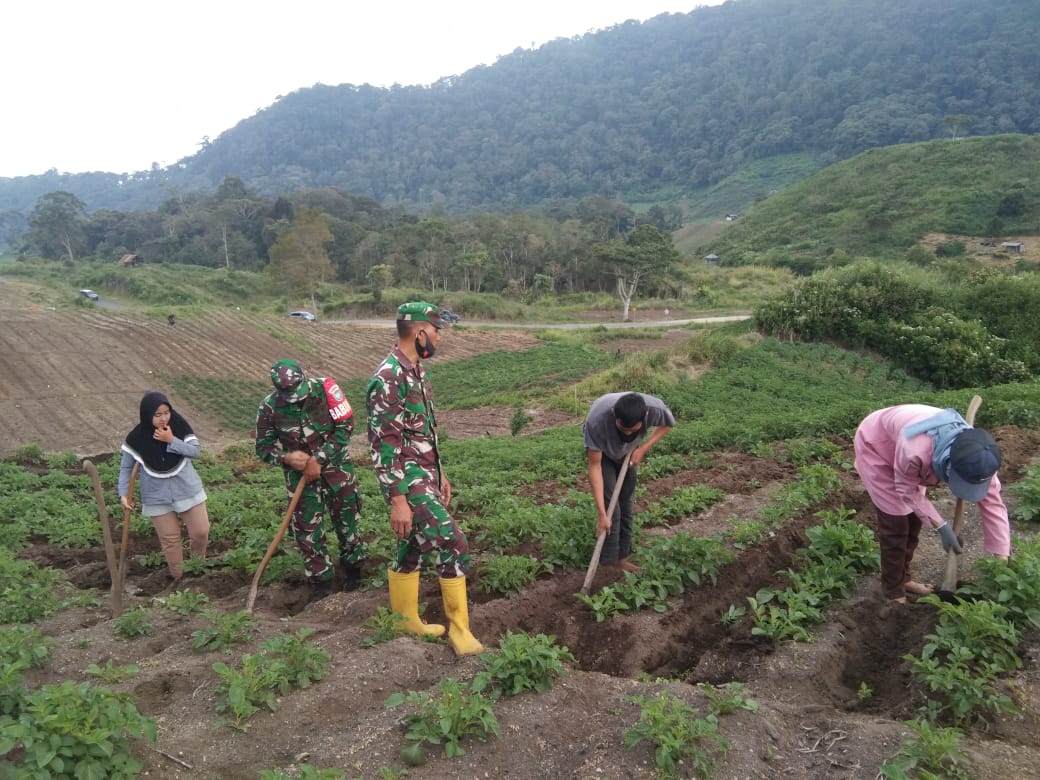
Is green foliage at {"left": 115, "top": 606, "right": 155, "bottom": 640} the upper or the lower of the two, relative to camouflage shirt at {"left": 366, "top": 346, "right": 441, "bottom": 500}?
lower

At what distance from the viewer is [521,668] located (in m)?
3.13

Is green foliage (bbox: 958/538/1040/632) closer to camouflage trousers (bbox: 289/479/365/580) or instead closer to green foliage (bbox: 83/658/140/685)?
camouflage trousers (bbox: 289/479/365/580)

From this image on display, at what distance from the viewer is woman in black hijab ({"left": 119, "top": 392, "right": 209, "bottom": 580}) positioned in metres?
5.10

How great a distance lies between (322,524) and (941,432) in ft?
13.5

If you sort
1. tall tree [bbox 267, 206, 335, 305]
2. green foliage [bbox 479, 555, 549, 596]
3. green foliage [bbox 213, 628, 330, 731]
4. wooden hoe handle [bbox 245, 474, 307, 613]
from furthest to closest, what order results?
tall tree [bbox 267, 206, 335, 305]
green foliage [bbox 479, 555, 549, 596]
wooden hoe handle [bbox 245, 474, 307, 613]
green foliage [bbox 213, 628, 330, 731]

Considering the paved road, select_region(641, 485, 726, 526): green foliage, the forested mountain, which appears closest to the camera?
select_region(641, 485, 726, 526): green foliage

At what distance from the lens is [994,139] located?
58844mm

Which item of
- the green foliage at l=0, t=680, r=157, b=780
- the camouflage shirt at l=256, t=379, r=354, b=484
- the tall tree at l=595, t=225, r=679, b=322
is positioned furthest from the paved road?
the green foliage at l=0, t=680, r=157, b=780

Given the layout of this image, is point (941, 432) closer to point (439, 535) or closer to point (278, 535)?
point (439, 535)

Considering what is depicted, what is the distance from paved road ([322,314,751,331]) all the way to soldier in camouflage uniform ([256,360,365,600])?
31327 millimetres

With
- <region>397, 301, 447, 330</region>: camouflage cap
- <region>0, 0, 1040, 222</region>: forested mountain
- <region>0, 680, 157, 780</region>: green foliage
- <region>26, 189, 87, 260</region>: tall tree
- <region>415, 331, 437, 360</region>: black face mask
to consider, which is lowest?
<region>0, 680, 157, 780</region>: green foliage

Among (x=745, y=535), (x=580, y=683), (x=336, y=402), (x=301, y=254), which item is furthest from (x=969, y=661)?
(x=301, y=254)

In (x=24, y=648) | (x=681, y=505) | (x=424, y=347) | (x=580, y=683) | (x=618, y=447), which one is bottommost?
(x=681, y=505)

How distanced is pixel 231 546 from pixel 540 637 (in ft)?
13.9
